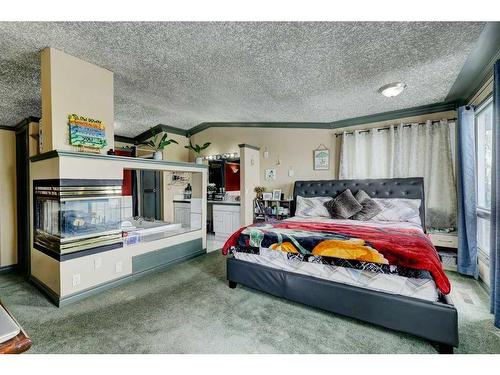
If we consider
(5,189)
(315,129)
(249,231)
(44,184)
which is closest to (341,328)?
(249,231)

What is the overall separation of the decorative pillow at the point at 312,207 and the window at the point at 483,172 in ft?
6.40

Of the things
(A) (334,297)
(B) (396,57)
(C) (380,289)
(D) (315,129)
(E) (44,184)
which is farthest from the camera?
(D) (315,129)

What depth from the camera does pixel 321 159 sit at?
486 cm

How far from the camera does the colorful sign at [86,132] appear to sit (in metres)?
2.58

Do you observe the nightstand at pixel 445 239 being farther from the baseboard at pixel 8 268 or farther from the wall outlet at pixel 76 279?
the baseboard at pixel 8 268

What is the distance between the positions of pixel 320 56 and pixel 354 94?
1.27 metres

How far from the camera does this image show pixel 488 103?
2.77 m

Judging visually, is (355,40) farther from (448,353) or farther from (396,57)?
(448,353)

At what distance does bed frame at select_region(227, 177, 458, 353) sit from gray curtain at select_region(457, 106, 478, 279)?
175 centimetres

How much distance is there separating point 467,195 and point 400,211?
0.80m

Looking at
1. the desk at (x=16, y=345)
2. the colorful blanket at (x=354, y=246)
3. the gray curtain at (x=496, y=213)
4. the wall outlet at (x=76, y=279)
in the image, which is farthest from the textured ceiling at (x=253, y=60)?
the wall outlet at (x=76, y=279)

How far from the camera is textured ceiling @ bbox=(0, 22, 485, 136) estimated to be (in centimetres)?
202

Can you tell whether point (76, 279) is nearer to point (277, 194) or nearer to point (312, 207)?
point (312, 207)

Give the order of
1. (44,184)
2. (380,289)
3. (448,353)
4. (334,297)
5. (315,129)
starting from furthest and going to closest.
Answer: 1. (315,129)
2. (44,184)
3. (334,297)
4. (380,289)
5. (448,353)
